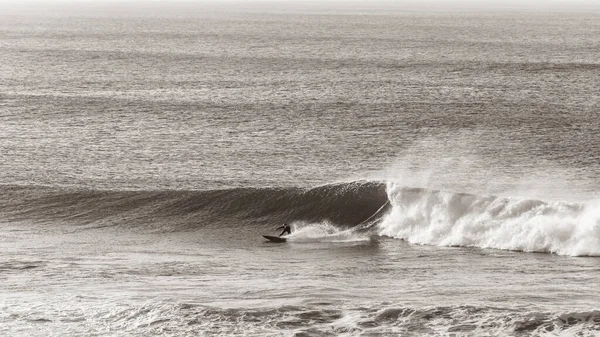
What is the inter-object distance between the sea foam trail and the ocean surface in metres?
0.07

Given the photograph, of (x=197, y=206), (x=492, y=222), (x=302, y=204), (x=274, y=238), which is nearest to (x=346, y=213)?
(x=302, y=204)

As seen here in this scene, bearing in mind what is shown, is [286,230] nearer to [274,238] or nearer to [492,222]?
[274,238]

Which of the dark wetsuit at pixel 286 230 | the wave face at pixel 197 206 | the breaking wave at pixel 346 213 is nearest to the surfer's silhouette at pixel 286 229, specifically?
the dark wetsuit at pixel 286 230

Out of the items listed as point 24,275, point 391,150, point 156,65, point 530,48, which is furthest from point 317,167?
point 530,48

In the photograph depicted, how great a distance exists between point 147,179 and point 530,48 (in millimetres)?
85896

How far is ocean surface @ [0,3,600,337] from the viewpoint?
22344 millimetres

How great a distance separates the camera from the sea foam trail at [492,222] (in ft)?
98.5

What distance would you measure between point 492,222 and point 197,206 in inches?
469

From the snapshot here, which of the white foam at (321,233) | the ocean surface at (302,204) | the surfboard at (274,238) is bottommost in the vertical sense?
the white foam at (321,233)

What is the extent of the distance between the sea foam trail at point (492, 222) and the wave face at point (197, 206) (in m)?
1.94

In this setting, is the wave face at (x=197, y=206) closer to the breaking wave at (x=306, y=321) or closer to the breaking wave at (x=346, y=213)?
the breaking wave at (x=346, y=213)

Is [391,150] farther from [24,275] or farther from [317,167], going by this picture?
[24,275]

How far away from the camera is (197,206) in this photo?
37.3 meters

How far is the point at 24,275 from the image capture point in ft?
87.5
